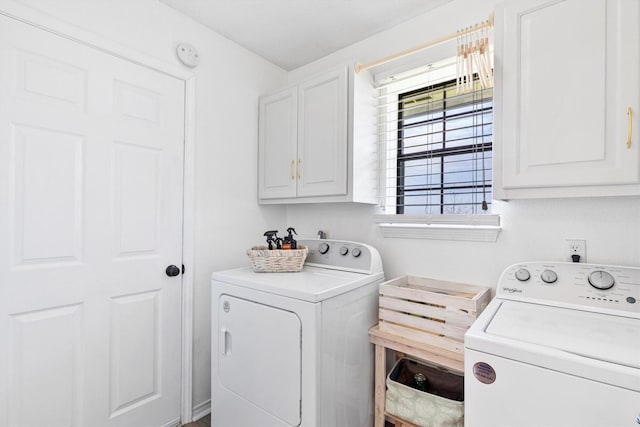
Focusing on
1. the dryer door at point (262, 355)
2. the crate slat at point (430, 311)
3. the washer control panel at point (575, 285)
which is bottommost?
the dryer door at point (262, 355)

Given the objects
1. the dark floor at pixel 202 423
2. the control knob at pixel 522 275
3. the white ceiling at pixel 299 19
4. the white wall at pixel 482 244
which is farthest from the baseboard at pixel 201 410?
the white ceiling at pixel 299 19

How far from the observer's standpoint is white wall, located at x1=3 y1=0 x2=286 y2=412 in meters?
1.71

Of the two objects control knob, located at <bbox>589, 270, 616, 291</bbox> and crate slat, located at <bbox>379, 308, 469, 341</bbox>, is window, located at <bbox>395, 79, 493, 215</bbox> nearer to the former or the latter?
control knob, located at <bbox>589, 270, 616, 291</bbox>

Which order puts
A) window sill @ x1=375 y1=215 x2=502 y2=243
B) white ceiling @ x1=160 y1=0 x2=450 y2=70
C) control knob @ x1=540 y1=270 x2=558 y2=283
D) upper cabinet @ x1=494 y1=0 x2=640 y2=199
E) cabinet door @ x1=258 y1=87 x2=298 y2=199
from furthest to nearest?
cabinet door @ x1=258 y1=87 x2=298 y2=199, white ceiling @ x1=160 y1=0 x2=450 y2=70, window sill @ x1=375 y1=215 x2=502 y2=243, control knob @ x1=540 y1=270 x2=558 y2=283, upper cabinet @ x1=494 y1=0 x2=640 y2=199

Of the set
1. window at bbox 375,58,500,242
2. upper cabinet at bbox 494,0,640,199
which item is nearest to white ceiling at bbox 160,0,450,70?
window at bbox 375,58,500,242

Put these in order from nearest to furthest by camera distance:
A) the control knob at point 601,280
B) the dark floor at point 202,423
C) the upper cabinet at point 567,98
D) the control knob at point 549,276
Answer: the upper cabinet at point 567,98
the control knob at point 601,280
the control knob at point 549,276
the dark floor at point 202,423

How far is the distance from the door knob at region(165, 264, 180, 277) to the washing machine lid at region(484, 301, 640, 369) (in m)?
1.63

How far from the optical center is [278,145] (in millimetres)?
2197

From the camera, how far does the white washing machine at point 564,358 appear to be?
803mm

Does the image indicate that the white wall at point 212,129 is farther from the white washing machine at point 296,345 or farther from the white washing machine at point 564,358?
the white washing machine at point 564,358

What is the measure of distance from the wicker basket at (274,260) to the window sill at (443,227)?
594 millimetres

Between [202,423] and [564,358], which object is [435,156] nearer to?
[564,358]

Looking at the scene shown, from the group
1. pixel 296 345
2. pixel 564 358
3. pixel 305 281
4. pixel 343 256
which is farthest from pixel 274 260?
pixel 564 358

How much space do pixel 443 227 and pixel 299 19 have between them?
153cm
